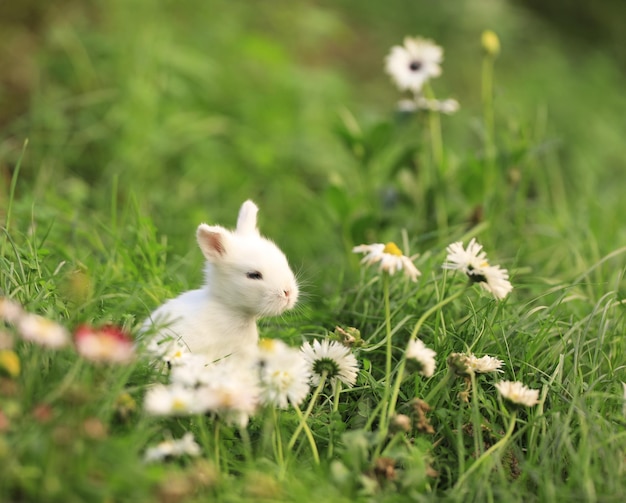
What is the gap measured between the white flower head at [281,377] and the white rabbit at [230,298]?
38 centimetres

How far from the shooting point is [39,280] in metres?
2.34

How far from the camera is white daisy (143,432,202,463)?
176 cm

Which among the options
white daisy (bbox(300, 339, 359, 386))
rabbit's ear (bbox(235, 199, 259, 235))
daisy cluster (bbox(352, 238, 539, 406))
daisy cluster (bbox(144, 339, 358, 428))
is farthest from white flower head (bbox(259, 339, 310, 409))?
rabbit's ear (bbox(235, 199, 259, 235))

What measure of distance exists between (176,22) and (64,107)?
4.45ft

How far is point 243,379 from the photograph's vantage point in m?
1.93

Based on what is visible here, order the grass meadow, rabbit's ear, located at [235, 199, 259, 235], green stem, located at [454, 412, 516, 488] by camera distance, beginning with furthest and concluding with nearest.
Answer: rabbit's ear, located at [235, 199, 259, 235], green stem, located at [454, 412, 516, 488], the grass meadow

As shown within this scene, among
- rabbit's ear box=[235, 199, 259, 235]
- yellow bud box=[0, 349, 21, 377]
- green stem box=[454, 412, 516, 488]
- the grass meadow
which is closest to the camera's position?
yellow bud box=[0, 349, 21, 377]

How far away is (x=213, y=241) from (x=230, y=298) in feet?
0.56

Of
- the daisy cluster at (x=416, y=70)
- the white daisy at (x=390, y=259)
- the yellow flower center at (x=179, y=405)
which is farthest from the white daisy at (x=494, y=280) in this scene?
the daisy cluster at (x=416, y=70)

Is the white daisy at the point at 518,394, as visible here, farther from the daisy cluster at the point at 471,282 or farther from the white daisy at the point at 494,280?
the white daisy at the point at 494,280

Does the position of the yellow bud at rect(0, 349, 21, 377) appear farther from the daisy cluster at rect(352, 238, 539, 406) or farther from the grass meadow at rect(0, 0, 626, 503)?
the daisy cluster at rect(352, 238, 539, 406)

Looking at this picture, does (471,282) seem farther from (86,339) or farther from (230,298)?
(86,339)

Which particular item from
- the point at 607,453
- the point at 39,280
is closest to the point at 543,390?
the point at 607,453

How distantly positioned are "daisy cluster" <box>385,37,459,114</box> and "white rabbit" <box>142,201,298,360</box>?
50.8 inches
